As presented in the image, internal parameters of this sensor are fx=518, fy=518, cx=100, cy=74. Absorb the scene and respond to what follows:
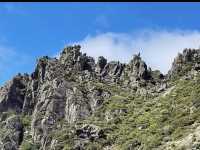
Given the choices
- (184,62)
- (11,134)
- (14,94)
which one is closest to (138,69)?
(184,62)

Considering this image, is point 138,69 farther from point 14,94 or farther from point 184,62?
point 14,94

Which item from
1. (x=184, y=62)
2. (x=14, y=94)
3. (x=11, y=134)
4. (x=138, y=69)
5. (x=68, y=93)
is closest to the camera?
(x=11, y=134)

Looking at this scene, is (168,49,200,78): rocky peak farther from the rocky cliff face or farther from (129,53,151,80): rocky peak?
(129,53,151,80): rocky peak

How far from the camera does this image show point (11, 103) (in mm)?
127875

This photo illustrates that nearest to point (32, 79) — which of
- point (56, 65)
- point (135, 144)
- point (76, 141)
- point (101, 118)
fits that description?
point (56, 65)

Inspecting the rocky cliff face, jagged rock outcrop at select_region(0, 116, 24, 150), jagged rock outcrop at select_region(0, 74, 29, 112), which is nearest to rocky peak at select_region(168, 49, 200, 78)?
the rocky cliff face

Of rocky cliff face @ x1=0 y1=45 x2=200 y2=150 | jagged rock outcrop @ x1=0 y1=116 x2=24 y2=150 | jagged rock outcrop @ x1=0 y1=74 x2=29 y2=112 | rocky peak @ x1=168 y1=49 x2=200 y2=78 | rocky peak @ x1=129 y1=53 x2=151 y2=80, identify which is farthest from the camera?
jagged rock outcrop @ x1=0 y1=74 x2=29 y2=112

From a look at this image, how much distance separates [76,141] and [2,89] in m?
49.0

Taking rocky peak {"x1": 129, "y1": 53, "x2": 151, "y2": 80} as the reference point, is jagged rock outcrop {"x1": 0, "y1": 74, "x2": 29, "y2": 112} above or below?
below

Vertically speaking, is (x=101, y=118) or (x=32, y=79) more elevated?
(x=32, y=79)

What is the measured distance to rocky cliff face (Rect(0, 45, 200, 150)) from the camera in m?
101

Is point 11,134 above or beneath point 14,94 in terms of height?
beneath

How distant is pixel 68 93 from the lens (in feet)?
367

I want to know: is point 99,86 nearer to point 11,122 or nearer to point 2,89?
point 11,122
